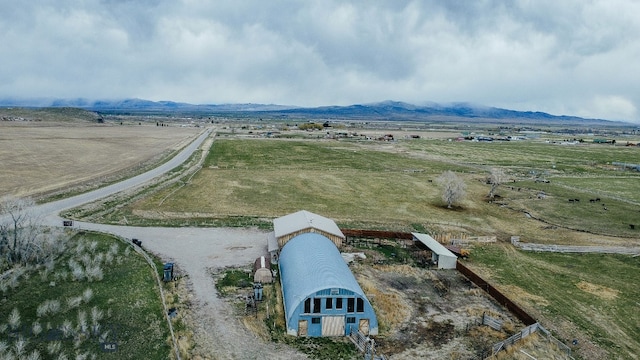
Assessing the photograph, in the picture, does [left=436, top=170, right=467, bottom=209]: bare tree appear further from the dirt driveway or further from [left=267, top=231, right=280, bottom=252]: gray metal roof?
[left=267, top=231, right=280, bottom=252]: gray metal roof

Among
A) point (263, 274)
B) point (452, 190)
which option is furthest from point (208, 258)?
point (452, 190)

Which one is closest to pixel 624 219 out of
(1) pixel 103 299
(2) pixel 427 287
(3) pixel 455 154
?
(2) pixel 427 287

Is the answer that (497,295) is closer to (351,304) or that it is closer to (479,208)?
(351,304)

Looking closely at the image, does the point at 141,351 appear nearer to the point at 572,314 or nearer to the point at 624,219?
the point at 572,314

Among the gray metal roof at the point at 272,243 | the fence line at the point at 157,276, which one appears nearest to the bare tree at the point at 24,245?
the fence line at the point at 157,276

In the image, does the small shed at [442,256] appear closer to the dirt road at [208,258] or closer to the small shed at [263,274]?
the small shed at [263,274]

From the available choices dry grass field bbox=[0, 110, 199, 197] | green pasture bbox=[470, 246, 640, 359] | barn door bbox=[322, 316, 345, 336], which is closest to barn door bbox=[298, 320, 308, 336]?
barn door bbox=[322, 316, 345, 336]

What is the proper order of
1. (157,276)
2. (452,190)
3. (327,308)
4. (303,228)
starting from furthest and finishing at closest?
1. (452,190)
2. (303,228)
3. (157,276)
4. (327,308)
